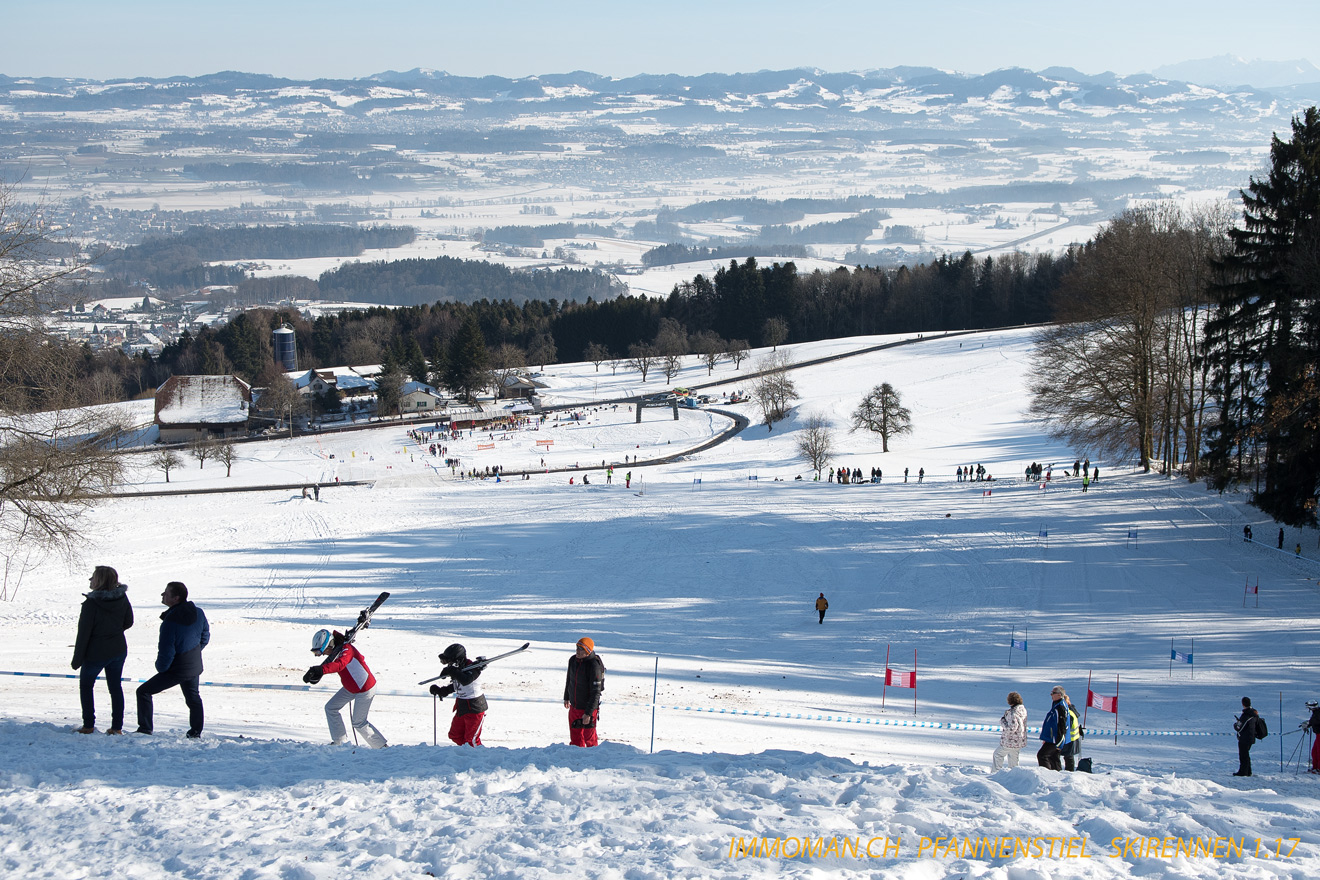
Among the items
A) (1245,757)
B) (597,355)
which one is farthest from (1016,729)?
(597,355)

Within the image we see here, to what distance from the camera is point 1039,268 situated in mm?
97188

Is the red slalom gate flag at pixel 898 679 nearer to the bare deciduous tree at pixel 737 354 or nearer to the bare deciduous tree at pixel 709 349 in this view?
the bare deciduous tree at pixel 709 349

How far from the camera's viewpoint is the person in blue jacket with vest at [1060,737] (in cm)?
863

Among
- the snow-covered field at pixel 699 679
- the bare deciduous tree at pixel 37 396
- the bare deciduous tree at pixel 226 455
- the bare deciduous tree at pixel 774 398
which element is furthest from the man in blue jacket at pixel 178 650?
the bare deciduous tree at pixel 774 398

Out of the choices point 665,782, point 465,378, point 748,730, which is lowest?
point 748,730

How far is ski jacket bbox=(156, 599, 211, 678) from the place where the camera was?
25.7 feet

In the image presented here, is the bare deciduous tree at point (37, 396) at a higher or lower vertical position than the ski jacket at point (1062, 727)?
higher

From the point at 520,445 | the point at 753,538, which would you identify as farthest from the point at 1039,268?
the point at 753,538

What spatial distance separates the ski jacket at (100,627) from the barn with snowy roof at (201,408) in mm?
61093

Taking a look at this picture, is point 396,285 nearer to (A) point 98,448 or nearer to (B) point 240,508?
(B) point 240,508

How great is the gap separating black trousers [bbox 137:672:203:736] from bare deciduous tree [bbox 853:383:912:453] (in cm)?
3888

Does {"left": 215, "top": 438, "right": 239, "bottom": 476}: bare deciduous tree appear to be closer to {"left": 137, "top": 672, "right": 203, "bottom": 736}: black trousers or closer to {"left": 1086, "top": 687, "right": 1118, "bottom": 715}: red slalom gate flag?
{"left": 137, "top": 672, "right": 203, "bottom": 736}: black trousers

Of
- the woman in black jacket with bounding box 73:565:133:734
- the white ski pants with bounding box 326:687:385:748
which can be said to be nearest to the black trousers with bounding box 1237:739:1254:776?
the white ski pants with bounding box 326:687:385:748

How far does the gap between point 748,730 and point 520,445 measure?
4068 centimetres
